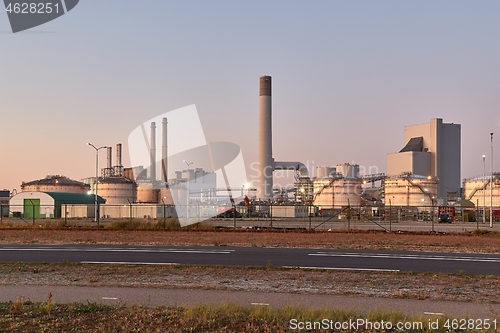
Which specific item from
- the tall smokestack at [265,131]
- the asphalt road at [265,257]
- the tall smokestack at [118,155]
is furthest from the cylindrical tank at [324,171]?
the asphalt road at [265,257]

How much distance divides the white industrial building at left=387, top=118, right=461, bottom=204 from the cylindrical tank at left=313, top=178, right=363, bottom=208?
12458 millimetres

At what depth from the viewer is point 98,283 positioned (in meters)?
12.6

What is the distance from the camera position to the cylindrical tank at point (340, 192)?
78.7m

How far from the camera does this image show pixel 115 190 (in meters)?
92.6

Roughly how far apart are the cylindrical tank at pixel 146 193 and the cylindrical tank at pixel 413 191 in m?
46.2

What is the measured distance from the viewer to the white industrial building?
87.4m

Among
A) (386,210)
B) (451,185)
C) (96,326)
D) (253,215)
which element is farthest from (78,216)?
(451,185)

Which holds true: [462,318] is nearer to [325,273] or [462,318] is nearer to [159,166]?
[325,273]

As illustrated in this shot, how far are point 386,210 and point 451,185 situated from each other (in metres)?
31.6

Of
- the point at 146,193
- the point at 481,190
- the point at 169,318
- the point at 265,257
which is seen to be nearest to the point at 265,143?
the point at 146,193

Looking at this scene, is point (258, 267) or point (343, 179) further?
point (343, 179)

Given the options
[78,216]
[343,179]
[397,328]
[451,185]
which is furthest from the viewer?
[451,185]

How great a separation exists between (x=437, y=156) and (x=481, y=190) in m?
11.8

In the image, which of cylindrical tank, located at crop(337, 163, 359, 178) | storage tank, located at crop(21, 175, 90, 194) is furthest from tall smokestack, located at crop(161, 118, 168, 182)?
cylindrical tank, located at crop(337, 163, 359, 178)
